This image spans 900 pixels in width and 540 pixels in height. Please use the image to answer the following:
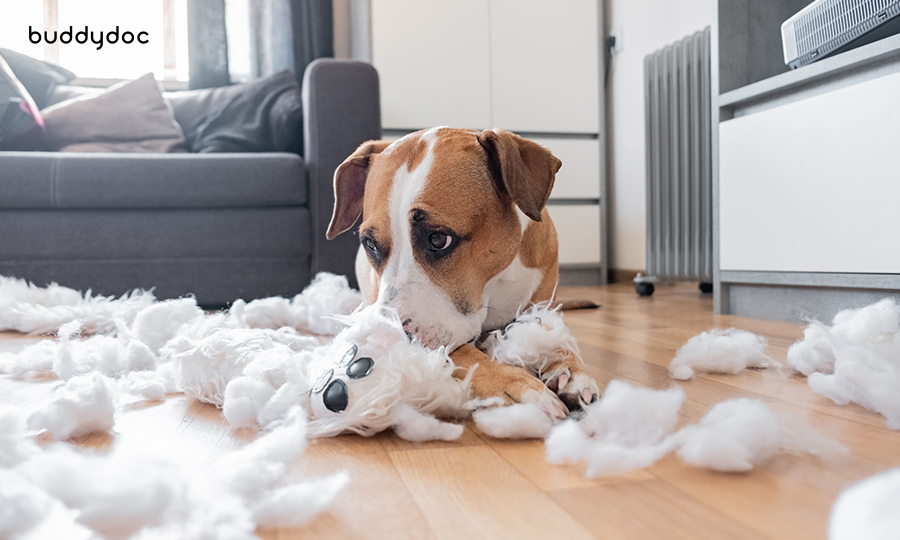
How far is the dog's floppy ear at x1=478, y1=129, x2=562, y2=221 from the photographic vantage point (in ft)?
3.76

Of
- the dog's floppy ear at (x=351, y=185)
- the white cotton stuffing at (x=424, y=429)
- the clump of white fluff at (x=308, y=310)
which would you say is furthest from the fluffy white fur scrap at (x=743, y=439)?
the clump of white fluff at (x=308, y=310)

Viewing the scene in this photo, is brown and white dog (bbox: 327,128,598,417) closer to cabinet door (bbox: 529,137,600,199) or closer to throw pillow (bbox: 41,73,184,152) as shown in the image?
throw pillow (bbox: 41,73,184,152)

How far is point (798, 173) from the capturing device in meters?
1.83

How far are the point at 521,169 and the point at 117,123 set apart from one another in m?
2.73

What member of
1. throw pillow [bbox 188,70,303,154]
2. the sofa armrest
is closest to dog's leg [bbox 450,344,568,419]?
the sofa armrest

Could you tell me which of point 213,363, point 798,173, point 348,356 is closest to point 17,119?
point 213,363

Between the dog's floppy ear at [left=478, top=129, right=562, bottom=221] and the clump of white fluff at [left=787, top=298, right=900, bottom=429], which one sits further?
the dog's floppy ear at [left=478, top=129, right=562, bottom=221]

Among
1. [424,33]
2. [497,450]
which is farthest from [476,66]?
[497,450]

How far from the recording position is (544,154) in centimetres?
121

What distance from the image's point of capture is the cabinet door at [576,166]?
406cm

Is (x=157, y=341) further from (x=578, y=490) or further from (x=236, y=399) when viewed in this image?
(x=578, y=490)

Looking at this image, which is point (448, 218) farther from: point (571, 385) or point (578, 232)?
point (578, 232)

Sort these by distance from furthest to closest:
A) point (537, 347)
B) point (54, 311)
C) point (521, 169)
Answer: point (54, 311)
point (521, 169)
point (537, 347)

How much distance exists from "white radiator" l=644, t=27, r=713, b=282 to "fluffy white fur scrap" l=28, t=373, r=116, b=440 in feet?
9.39
